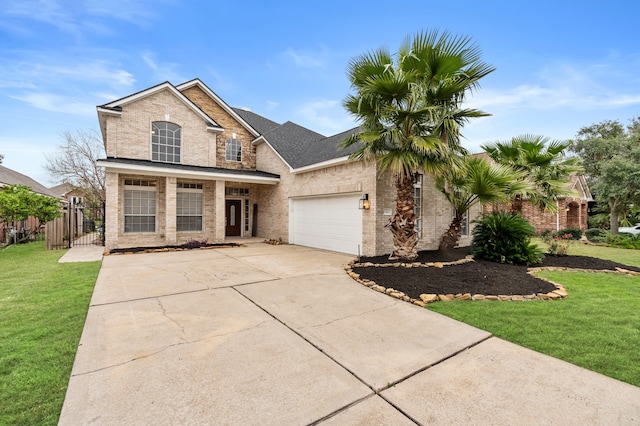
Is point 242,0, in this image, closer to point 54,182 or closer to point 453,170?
point 453,170

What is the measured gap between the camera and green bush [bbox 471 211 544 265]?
8609mm

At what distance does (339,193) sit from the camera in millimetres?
11172

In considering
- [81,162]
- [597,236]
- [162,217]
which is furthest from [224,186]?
[597,236]

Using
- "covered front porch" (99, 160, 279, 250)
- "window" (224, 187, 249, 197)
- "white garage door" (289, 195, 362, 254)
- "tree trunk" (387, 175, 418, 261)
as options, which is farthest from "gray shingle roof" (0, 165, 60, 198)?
"tree trunk" (387, 175, 418, 261)

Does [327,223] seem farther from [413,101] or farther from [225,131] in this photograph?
[225,131]

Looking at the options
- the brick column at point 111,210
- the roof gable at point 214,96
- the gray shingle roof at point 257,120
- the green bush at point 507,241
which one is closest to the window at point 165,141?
the brick column at point 111,210

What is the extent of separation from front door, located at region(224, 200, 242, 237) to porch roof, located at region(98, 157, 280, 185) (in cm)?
291

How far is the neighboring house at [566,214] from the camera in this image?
66.8ft

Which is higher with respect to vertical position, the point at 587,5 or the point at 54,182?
the point at 587,5

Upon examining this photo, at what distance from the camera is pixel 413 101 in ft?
24.3

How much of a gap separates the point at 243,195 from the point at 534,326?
49.5ft

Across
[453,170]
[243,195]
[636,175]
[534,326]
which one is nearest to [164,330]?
[534,326]

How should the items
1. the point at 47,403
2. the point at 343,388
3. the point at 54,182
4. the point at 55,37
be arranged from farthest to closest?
the point at 54,182
the point at 55,37
the point at 343,388
the point at 47,403

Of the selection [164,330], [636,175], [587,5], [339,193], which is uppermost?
[587,5]
